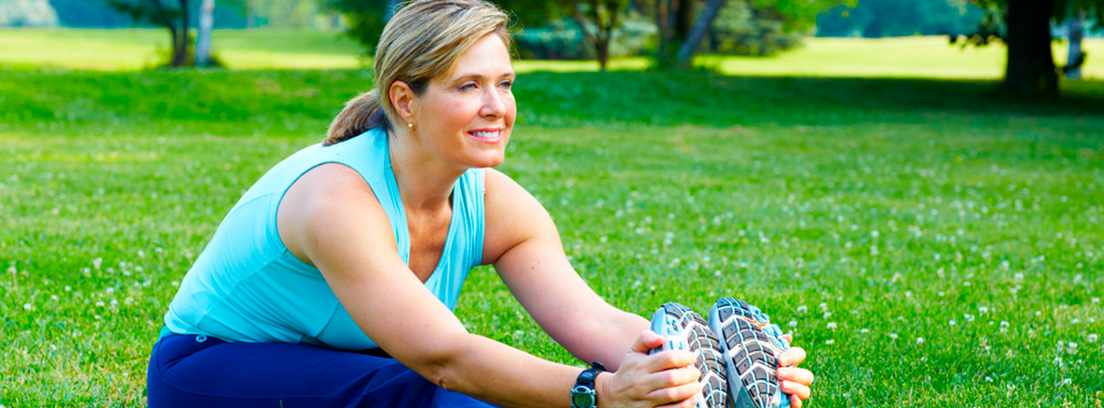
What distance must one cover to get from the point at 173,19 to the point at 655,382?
37.2 meters

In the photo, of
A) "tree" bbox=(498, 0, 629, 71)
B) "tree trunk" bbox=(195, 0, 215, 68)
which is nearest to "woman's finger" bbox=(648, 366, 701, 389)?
"tree trunk" bbox=(195, 0, 215, 68)

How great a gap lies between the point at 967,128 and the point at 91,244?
1904cm

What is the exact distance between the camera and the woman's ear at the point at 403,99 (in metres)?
2.67

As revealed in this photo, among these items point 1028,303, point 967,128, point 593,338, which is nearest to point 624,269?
point 1028,303

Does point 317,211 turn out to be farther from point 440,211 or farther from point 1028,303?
point 1028,303

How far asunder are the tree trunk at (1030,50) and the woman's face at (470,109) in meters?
28.9

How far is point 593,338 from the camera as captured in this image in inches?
122

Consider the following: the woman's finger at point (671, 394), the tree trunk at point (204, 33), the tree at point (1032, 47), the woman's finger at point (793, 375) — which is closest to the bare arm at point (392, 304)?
the woman's finger at point (671, 394)

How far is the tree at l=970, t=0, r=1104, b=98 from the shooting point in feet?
90.4

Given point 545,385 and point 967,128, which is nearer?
point 545,385

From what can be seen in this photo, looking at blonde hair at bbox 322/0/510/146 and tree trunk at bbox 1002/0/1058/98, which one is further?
tree trunk at bbox 1002/0/1058/98

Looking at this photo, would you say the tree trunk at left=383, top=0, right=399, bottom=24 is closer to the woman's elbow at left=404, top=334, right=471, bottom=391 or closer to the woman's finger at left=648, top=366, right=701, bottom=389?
the woman's elbow at left=404, top=334, right=471, bottom=391

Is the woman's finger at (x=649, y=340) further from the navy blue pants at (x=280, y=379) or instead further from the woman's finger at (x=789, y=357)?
the navy blue pants at (x=280, y=379)

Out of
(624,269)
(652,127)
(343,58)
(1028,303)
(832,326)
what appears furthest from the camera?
(343,58)
